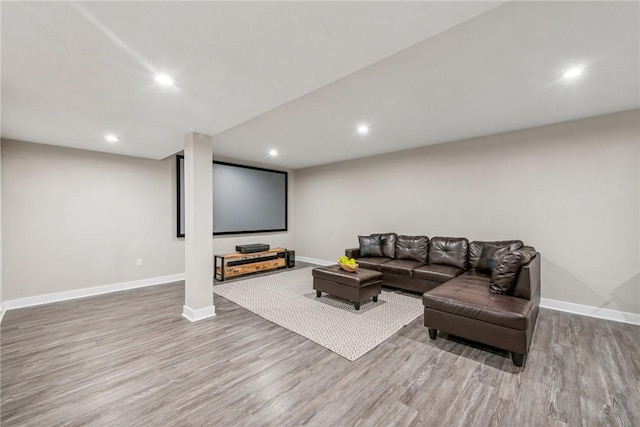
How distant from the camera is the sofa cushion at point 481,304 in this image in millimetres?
2311

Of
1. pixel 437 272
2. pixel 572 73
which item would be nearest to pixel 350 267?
pixel 437 272

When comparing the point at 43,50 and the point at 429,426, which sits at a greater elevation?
the point at 43,50

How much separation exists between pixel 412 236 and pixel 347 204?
1.84m

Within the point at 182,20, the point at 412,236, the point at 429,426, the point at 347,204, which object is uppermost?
the point at 182,20

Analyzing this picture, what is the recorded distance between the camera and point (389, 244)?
5.15 metres

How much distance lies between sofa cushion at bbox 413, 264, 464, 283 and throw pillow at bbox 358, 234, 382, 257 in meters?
1.04

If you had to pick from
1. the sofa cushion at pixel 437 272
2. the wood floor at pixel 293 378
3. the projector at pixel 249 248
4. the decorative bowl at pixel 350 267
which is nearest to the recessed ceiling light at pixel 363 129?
the decorative bowl at pixel 350 267

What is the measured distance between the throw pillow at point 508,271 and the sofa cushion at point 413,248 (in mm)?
1884

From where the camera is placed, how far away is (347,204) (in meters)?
6.39

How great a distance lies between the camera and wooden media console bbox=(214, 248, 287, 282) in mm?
5293

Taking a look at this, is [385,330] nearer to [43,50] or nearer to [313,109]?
[313,109]

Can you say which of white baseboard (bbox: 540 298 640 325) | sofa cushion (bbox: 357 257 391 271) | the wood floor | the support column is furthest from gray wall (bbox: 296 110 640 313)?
the support column

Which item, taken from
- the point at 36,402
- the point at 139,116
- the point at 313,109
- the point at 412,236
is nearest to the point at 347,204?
the point at 412,236

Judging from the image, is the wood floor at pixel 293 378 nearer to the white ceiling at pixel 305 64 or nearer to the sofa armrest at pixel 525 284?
the sofa armrest at pixel 525 284
